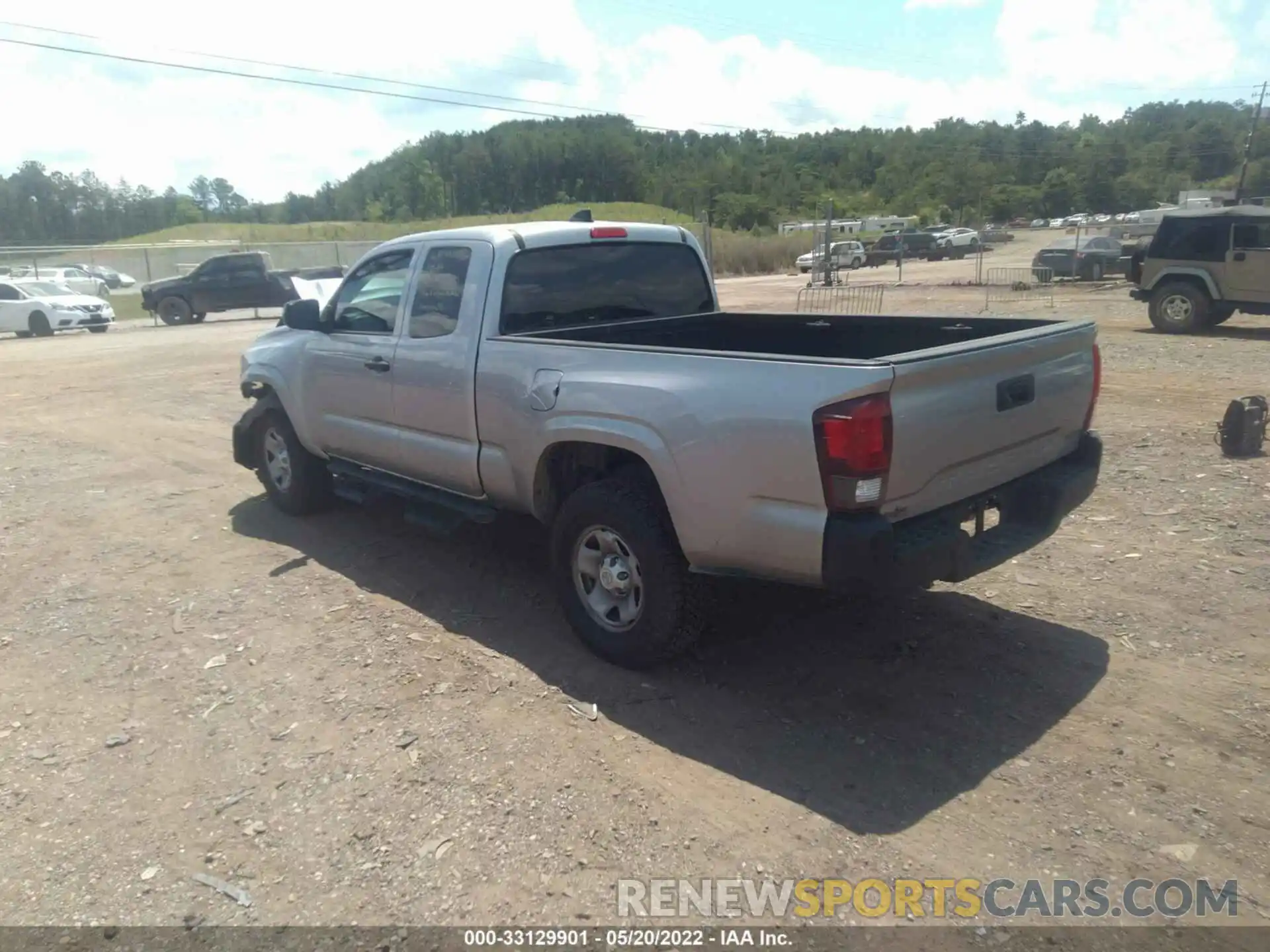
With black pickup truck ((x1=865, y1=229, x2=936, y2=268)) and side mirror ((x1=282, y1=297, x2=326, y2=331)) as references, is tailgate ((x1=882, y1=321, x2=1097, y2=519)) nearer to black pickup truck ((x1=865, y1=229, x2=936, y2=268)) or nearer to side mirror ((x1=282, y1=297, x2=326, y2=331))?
side mirror ((x1=282, y1=297, x2=326, y2=331))

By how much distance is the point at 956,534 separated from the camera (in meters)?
3.70

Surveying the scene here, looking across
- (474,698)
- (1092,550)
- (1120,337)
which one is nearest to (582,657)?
(474,698)

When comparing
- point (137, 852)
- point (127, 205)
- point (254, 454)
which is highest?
point (127, 205)

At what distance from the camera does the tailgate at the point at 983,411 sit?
3.46 m

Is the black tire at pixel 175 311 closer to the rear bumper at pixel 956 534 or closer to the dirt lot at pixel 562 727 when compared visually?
the dirt lot at pixel 562 727

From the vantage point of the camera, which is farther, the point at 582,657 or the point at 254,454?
the point at 254,454

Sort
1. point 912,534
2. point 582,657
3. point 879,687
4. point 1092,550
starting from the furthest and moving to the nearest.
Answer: point 1092,550 → point 582,657 → point 879,687 → point 912,534

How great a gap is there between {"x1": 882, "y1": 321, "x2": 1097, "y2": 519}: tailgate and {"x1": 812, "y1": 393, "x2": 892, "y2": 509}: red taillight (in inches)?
2.2

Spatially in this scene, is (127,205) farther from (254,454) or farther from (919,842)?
(919,842)

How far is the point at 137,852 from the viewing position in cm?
322

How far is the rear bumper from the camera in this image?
11.2 feet

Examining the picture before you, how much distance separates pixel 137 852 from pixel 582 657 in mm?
1977

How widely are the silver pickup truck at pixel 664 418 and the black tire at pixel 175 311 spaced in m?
22.9

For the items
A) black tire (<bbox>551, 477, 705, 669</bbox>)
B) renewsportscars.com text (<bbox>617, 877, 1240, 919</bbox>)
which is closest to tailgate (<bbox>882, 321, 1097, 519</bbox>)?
black tire (<bbox>551, 477, 705, 669</bbox>)
